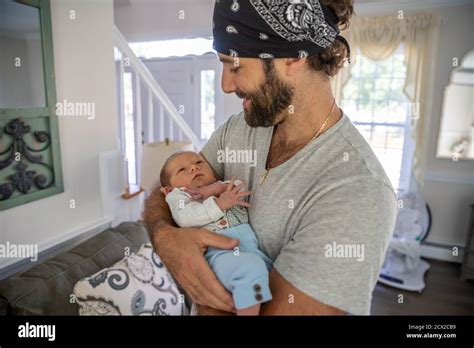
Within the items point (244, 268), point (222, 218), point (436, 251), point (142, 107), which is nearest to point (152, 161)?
point (142, 107)

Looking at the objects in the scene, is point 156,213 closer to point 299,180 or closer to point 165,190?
point 165,190

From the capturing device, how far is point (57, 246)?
1006 millimetres

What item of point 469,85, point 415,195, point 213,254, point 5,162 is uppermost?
point 469,85

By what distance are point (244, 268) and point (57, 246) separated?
0.80 meters

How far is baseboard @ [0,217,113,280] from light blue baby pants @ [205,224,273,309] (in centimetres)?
66

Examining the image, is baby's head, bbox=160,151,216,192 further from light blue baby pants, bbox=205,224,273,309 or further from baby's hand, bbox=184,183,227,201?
light blue baby pants, bbox=205,224,273,309

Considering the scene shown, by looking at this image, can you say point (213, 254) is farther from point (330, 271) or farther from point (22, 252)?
point (22, 252)

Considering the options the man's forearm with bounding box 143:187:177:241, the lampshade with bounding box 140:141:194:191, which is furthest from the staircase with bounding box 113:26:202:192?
the man's forearm with bounding box 143:187:177:241

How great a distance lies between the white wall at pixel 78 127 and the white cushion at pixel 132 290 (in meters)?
0.17

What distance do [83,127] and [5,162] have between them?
27 centimetres

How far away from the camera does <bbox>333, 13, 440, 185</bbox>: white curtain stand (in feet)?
6.38

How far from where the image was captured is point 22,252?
90 cm

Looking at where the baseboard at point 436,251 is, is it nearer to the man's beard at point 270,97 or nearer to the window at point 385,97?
the window at point 385,97
